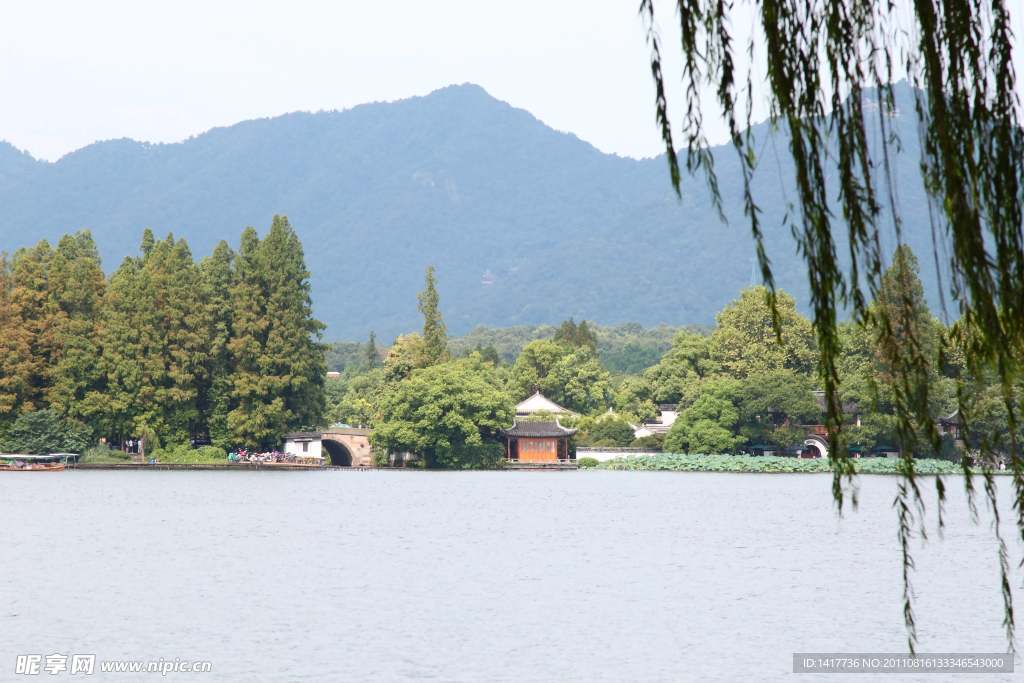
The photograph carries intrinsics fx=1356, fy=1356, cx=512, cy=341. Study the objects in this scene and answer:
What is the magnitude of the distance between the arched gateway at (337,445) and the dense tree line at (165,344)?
84.1 inches

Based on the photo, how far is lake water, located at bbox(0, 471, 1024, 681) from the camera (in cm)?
2223

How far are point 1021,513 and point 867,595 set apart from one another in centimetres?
2516

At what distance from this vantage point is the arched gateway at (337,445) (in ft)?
267

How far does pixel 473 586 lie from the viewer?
100 ft

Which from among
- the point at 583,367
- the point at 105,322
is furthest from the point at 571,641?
the point at 583,367

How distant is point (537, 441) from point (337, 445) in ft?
43.3

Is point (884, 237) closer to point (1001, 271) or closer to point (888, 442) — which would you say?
point (1001, 271)

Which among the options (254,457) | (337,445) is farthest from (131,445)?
(337,445)

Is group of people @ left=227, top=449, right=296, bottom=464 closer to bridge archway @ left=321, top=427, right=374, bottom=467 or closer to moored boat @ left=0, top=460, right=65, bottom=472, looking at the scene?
bridge archway @ left=321, top=427, right=374, bottom=467

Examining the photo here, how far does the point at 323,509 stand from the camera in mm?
52531

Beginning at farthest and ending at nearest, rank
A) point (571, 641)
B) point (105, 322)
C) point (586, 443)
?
point (586, 443) < point (105, 322) < point (571, 641)

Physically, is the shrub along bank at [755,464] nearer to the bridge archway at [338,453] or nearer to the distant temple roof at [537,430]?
the distant temple roof at [537,430]

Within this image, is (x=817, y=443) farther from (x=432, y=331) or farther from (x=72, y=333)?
(x=72, y=333)

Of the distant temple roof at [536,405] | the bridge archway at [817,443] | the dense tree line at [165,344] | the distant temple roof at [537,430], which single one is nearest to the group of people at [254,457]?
the dense tree line at [165,344]
